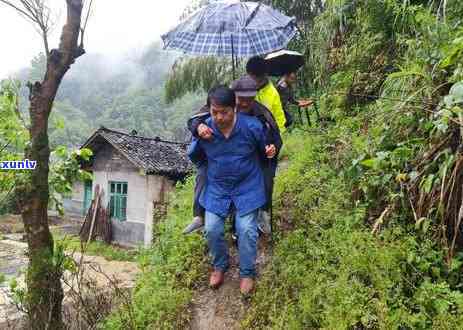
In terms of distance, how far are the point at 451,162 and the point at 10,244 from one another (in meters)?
17.0

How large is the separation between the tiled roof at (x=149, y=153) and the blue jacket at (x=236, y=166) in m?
10.4

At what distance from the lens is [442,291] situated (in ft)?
7.91

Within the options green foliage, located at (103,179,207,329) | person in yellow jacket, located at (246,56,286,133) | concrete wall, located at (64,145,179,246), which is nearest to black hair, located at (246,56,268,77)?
person in yellow jacket, located at (246,56,286,133)

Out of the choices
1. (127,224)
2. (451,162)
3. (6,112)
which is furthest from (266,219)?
(127,224)

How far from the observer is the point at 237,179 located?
117 inches

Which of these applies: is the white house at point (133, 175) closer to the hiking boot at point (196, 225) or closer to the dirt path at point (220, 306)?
the dirt path at point (220, 306)

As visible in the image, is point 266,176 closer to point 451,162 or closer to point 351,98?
point 451,162

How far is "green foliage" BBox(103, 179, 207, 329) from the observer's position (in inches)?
121

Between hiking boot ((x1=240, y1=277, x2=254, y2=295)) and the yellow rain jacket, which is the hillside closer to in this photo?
hiking boot ((x1=240, y1=277, x2=254, y2=295))

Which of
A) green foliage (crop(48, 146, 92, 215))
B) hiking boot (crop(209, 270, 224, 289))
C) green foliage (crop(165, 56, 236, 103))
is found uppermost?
green foliage (crop(165, 56, 236, 103))

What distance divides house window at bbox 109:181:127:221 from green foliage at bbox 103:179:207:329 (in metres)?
10.6

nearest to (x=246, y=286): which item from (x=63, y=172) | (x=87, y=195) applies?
(x=63, y=172)

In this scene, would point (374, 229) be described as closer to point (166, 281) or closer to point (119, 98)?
point (166, 281)

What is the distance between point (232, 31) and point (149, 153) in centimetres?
1086
